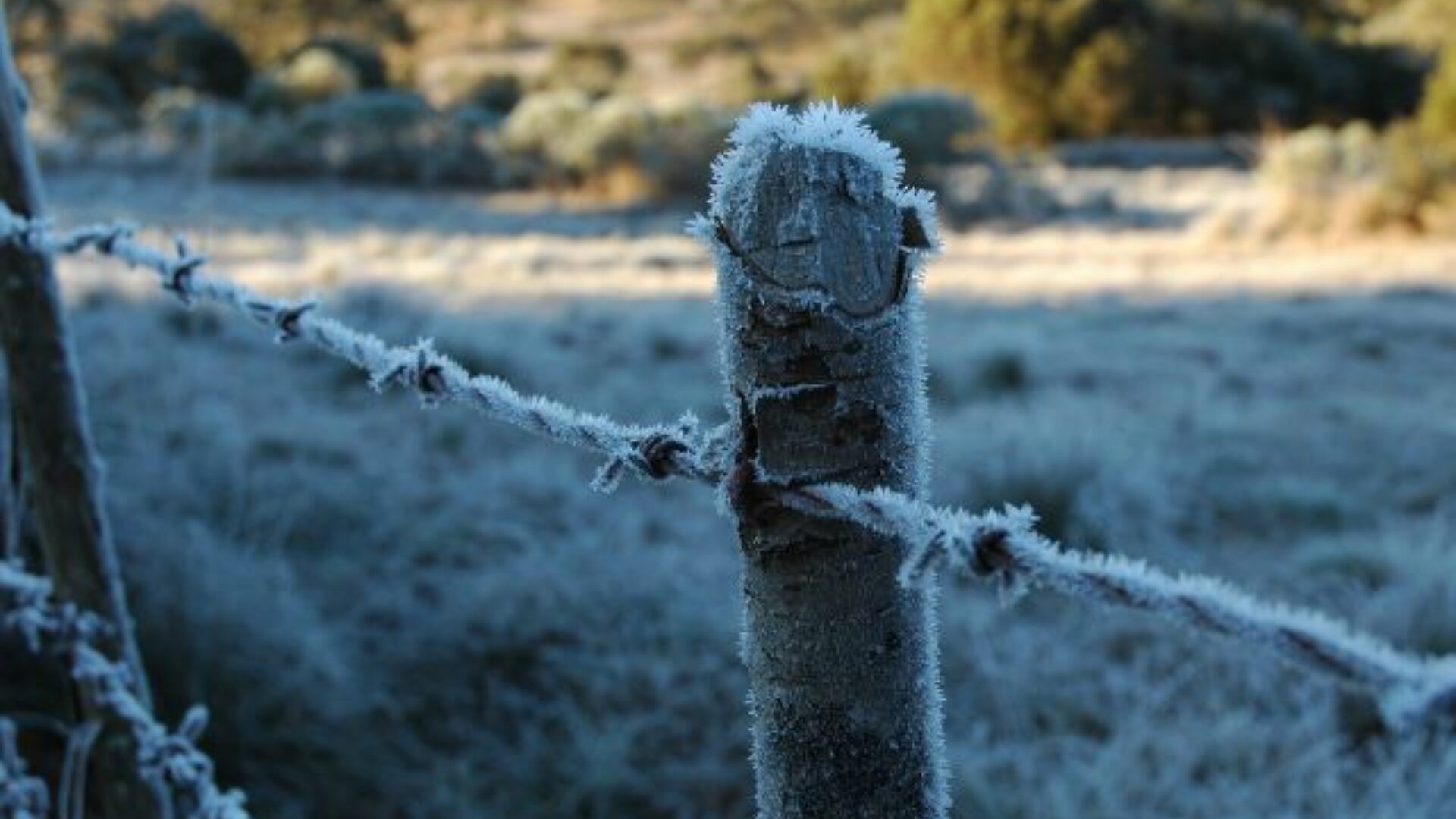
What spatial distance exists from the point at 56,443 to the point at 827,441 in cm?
136

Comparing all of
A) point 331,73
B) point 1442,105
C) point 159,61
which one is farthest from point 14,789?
point 159,61

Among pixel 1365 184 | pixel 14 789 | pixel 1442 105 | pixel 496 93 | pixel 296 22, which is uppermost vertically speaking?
pixel 296 22

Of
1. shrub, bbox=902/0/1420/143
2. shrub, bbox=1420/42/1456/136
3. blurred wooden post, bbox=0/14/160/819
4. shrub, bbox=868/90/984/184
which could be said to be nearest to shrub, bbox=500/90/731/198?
shrub, bbox=868/90/984/184

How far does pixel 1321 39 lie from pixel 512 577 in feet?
75.6

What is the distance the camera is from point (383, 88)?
2170 centimetres

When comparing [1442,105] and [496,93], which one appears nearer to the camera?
[1442,105]

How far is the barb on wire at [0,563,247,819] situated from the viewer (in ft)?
5.44

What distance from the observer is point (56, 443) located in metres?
1.81

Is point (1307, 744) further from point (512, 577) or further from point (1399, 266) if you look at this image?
point (1399, 266)

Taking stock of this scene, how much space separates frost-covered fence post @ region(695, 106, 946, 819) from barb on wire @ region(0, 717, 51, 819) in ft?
3.38

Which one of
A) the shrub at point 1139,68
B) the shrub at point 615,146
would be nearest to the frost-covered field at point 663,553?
the shrub at point 615,146

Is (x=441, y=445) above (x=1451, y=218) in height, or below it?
below

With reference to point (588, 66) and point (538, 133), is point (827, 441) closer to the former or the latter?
point (538, 133)

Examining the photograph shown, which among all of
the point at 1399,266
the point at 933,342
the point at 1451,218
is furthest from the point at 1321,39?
the point at 933,342
